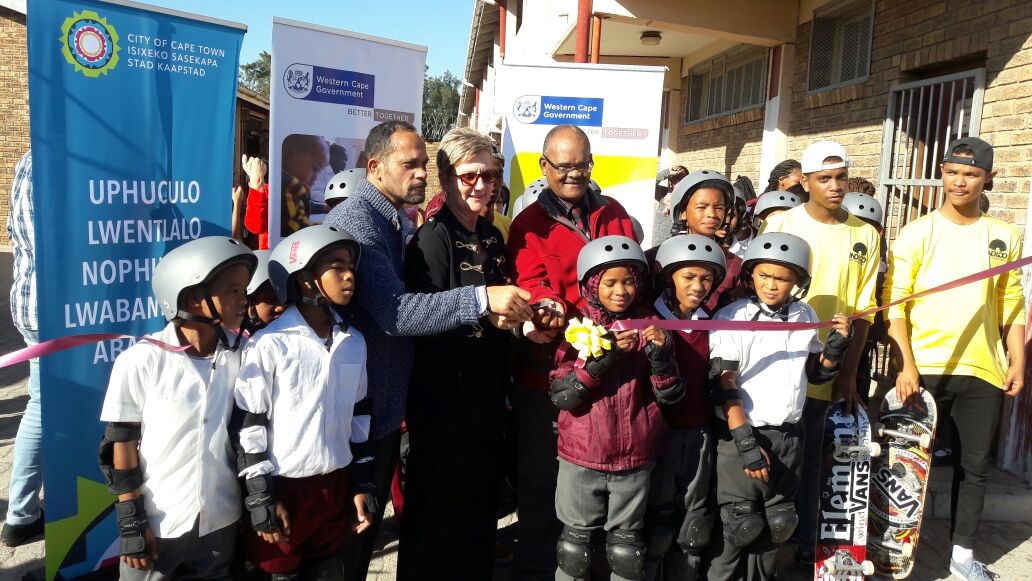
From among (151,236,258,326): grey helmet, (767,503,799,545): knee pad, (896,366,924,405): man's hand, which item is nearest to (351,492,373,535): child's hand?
(151,236,258,326): grey helmet

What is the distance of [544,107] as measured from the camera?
20.4 feet

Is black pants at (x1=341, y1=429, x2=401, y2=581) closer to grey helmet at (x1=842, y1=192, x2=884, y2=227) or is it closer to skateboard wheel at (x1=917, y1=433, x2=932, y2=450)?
skateboard wheel at (x1=917, y1=433, x2=932, y2=450)

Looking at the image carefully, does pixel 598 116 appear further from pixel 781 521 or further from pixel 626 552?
pixel 626 552

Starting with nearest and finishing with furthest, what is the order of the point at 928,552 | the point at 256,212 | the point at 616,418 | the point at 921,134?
the point at 616,418
the point at 928,552
the point at 256,212
the point at 921,134

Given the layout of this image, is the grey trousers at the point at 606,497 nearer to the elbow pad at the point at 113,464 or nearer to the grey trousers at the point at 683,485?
the grey trousers at the point at 683,485

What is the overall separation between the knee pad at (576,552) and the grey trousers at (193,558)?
1367 millimetres

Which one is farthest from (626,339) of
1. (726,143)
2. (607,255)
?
(726,143)

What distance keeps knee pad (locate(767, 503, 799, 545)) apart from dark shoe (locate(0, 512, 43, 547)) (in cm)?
386

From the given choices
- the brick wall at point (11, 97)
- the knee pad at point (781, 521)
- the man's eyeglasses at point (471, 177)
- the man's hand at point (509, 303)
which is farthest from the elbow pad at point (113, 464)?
the brick wall at point (11, 97)

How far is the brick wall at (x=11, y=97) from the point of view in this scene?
49.1 ft

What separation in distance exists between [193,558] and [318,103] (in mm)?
3239

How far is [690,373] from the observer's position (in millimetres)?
3307

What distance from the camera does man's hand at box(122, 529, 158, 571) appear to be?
2.54 metres

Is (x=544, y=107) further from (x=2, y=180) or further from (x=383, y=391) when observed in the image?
(x=2, y=180)
